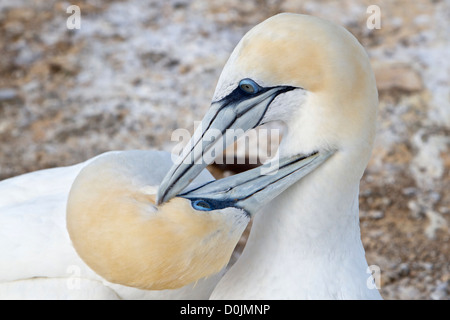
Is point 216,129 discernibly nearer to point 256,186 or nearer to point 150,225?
point 256,186

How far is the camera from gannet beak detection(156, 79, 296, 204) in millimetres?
2082

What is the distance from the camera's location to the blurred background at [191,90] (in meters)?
4.27

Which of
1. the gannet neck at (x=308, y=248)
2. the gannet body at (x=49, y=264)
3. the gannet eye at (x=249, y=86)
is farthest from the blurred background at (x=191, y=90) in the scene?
the gannet eye at (x=249, y=86)

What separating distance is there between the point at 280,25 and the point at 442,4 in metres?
4.42

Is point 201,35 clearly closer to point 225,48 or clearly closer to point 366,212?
point 225,48

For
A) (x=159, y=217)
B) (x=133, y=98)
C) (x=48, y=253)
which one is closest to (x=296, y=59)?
(x=159, y=217)

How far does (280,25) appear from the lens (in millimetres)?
2055

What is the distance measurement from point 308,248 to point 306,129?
48 centimetres

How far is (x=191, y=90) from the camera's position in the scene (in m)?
5.26
